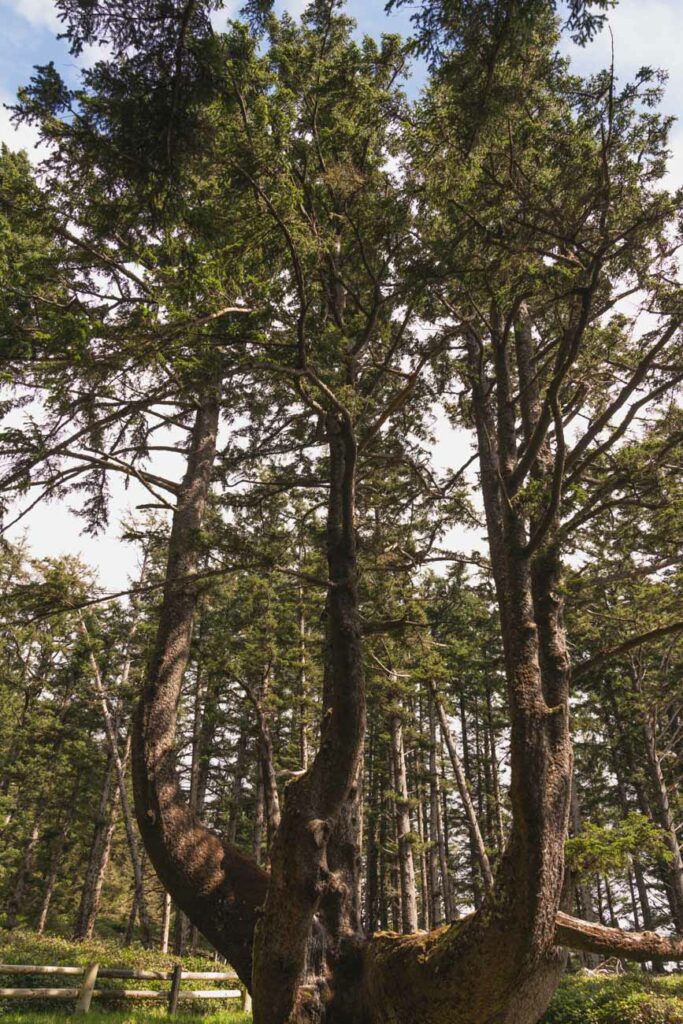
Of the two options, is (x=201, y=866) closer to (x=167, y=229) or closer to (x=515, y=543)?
(x=515, y=543)

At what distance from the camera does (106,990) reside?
11461 mm

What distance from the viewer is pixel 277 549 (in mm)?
7746

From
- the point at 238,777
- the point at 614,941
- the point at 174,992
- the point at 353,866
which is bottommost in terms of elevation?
the point at 174,992

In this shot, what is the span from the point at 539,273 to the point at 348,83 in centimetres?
316

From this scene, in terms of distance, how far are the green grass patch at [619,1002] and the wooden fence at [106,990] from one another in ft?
22.5

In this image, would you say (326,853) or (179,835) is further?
(179,835)

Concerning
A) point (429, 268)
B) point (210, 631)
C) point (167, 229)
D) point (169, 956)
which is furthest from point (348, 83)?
point (169, 956)

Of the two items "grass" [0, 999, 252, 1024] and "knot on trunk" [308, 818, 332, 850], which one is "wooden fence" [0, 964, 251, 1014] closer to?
"grass" [0, 999, 252, 1024]

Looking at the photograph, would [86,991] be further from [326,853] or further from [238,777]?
[238,777]

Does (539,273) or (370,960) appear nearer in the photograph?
(370,960)

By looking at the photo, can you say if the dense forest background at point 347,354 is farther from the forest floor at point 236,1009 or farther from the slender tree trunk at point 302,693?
the slender tree trunk at point 302,693

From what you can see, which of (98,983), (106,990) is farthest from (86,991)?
(98,983)

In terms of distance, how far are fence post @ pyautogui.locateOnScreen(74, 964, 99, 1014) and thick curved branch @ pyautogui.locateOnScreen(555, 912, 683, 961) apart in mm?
11379

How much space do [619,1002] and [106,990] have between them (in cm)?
938
